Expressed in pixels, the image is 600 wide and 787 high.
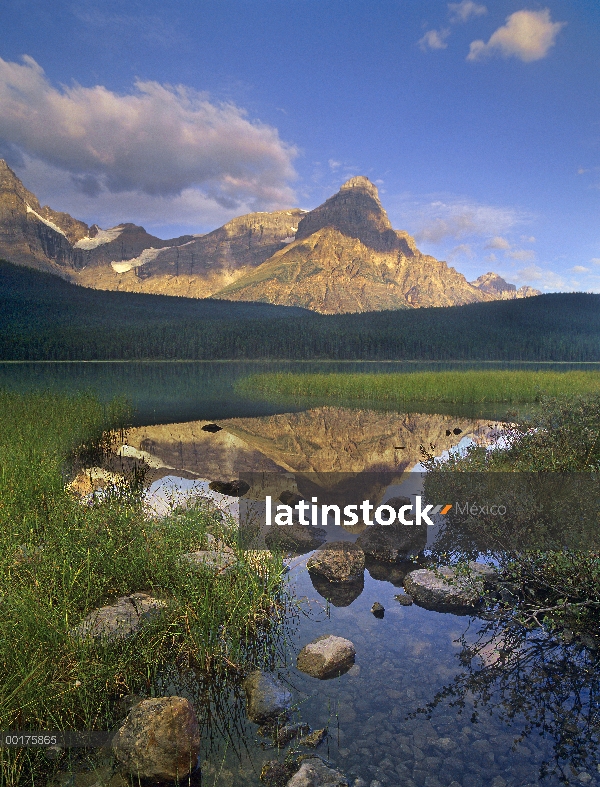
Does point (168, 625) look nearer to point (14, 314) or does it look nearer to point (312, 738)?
point (312, 738)

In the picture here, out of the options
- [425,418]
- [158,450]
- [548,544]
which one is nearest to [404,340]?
[425,418]

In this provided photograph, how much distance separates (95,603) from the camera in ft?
22.2

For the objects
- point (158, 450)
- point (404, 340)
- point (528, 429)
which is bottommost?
point (158, 450)

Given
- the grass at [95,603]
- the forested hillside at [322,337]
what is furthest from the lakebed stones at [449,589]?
the forested hillside at [322,337]

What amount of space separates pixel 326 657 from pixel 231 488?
913 cm

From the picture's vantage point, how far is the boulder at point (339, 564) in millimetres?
9055

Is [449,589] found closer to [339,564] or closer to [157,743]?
[339,564]

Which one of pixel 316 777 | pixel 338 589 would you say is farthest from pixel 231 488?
pixel 316 777

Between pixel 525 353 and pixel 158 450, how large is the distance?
158 m

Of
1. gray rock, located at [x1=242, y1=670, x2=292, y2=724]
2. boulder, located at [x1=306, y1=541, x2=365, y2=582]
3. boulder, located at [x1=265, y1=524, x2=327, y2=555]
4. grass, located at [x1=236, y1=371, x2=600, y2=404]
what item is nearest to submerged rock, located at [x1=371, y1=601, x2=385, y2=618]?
boulder, located at [x1=306, y1=541, x2=365, y2=582]

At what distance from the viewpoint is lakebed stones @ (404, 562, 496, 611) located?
7926mm

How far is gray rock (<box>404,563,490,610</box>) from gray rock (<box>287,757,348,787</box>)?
3566 millimetres

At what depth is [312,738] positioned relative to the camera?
523 centimetres

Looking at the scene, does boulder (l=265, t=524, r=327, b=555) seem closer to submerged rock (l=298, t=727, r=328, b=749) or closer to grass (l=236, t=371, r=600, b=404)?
submerged rock (l=298, t=727, r=328, b=749)
